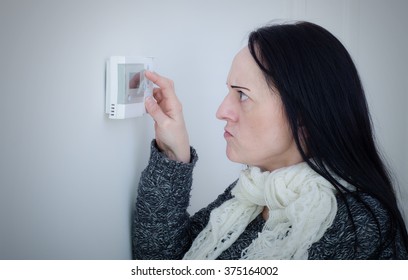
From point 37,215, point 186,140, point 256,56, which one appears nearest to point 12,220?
point 37,215

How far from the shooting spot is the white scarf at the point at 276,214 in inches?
33.4

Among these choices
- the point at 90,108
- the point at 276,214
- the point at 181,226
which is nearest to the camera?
the point at 90,108

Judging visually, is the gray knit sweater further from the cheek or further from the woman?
the cheek

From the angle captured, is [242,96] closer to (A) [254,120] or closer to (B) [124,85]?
(A) [254,120]

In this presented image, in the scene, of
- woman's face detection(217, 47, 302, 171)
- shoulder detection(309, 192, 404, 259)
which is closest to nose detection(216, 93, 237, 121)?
woman's face detection(217, 47, 302, 171)

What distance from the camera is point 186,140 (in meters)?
1.02

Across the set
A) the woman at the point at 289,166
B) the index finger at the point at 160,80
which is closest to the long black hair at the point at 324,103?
the woman at the point at 289,166

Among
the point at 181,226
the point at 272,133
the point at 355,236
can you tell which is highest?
the point at 272,133

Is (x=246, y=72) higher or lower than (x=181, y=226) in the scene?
higher

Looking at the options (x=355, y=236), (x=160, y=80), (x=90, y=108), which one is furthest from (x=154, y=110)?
(x=355, y=236)

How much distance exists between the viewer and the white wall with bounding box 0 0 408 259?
66 centimetres

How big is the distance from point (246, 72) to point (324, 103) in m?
0.17

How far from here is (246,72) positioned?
0.93m
